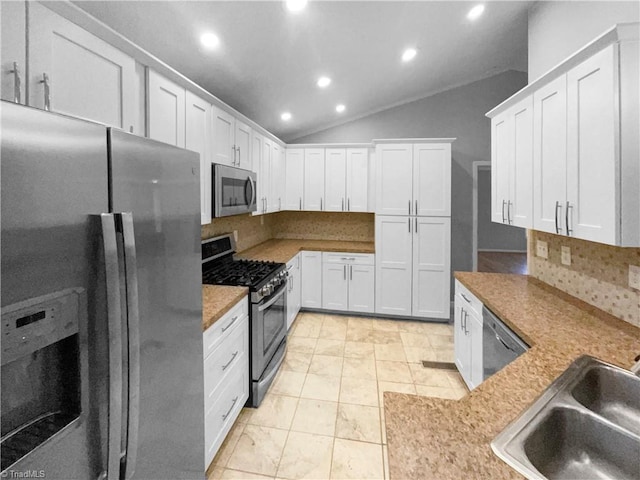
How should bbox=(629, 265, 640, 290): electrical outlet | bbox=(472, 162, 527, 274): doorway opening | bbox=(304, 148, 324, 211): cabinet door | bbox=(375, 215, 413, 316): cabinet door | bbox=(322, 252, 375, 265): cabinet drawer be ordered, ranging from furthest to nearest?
bbox=(472, 162, 527, 274): doorway opening < bbox=(304, 148, 324, 211): cabinet door < bbox=(322, 252, 375, 265): cabinet drawer < bbox=(375, 215, 413, 316): cabinet door < bbox=(629, 265, 640, 290): electrical outlet

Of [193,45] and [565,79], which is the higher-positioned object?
[193,45]

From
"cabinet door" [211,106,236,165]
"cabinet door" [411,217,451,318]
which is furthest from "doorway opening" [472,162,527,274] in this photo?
"cabinet door" [211,106,236,165]

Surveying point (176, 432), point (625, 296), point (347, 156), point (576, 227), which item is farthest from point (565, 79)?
point (347, 156)

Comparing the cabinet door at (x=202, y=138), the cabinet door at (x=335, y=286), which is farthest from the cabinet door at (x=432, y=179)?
the cabinet door at (x=202, y=138)

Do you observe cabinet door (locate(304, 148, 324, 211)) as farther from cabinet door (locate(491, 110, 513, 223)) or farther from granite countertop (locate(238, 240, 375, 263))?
cabinet door (locate(491, 110, 513, 223))

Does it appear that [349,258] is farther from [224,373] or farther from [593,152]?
[593,152]

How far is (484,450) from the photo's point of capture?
77 cm

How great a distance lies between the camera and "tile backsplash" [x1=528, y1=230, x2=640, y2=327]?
1606 millimetres

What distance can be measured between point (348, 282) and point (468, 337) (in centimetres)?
203

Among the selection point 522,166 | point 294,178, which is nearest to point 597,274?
point 522,166

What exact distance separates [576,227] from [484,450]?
1.41 metres

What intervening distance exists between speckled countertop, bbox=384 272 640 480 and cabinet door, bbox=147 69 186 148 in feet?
5.81

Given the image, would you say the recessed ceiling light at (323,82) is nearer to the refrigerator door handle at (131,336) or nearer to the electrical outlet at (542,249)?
the electrical outlet at (542,249)

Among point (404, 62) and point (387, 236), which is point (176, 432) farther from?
point (404, 62)
